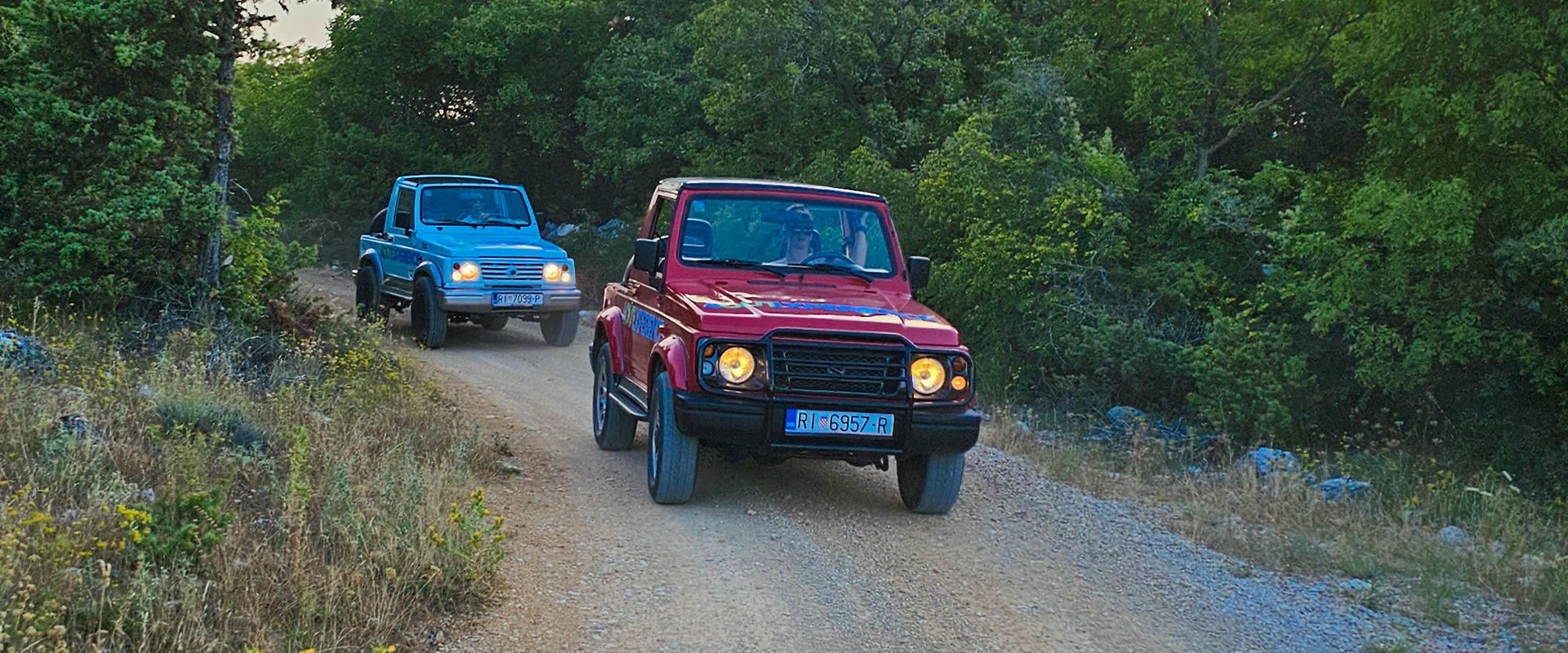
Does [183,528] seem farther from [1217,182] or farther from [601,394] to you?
[1217,182]

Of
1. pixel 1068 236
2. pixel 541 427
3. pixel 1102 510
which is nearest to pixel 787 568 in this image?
pixel 1102 510

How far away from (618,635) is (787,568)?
1.29 meters

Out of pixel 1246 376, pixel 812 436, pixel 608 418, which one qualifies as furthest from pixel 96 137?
Answer: pixel 1246 376

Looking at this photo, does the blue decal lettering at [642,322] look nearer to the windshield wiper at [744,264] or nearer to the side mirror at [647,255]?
the side mirror at [647,255]

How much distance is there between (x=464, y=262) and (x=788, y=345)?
27.6ft

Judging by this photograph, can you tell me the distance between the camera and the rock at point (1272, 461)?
10445mm

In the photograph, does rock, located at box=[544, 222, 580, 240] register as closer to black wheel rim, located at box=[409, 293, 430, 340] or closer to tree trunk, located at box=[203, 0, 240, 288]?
black wheel rim, located at box=[409, 293, 430, 340]

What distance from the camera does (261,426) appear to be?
7.93 metres

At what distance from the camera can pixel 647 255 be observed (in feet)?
27.1

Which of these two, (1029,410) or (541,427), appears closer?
(541,427)

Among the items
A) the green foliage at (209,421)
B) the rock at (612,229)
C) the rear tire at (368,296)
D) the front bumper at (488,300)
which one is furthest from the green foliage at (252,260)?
the rock at (612,229)

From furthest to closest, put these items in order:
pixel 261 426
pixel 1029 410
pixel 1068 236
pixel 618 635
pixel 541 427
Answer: pixel 1068 236, pixel 1029 410, pixel 541 427, pixel 261 426, pixel 618 635

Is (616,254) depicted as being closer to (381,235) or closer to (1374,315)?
(381,235)

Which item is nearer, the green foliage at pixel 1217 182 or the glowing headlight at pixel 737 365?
the glowing headlight at pixel 737 365
